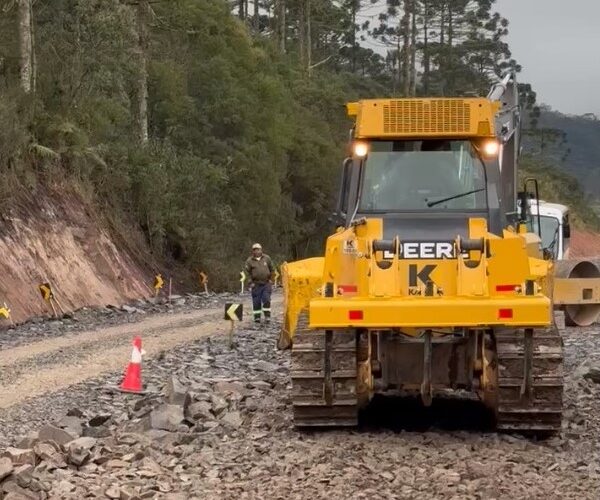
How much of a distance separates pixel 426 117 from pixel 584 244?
216 ft

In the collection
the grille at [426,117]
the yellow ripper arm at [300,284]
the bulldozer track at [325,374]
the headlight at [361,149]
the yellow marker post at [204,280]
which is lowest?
the yellow marker post at [204,280]

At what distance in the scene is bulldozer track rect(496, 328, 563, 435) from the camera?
28.5 feet

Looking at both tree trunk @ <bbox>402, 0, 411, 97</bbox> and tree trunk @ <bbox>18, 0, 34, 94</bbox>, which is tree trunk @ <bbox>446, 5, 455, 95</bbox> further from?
tree trunk @ <bbox>18, 0, 34, 94</bbox>

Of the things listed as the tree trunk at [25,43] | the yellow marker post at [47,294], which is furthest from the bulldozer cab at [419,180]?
the tree trunk at [25,43]

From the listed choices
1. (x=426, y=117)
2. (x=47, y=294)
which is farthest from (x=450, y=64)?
(x=426, y=117)

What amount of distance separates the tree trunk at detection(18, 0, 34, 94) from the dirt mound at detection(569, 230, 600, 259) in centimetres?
4805

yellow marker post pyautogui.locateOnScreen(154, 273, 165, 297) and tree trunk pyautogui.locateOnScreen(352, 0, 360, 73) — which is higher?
tree trunk pyautogui.locateOnScreen(352, 0, 360, 73)

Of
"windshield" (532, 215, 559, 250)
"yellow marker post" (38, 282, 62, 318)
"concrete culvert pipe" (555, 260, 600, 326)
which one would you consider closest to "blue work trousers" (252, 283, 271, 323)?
"yellow marker post" (38, 282, 62, 318)

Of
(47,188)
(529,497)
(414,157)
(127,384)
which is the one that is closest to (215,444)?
(529,497)

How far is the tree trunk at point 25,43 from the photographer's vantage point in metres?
26.2

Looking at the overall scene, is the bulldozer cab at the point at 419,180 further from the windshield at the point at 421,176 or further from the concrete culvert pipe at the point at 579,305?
the concrete culvert pipe at the point at 579,305

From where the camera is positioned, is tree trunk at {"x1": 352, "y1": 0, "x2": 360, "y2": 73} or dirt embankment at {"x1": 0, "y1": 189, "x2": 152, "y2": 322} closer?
dirt embankment at {"x1": 0, "y1": 189, "x2": 152, "y2": 322}

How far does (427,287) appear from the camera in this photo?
909 centimetres

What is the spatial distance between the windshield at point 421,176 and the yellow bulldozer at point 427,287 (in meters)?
Result: 0.01
